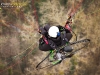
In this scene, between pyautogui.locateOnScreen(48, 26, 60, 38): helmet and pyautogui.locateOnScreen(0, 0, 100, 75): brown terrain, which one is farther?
pyautogui.locateOnScreen(0, 0, 100, 75): brown terrain

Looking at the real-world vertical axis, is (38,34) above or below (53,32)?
below

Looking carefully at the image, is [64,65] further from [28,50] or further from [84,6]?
[84,6]

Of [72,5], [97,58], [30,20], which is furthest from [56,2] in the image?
[97,58]

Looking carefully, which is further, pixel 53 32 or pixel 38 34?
pixel 38 34

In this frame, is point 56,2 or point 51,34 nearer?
point 51,34

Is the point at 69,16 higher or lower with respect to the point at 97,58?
higher

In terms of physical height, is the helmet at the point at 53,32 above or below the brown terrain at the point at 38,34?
above

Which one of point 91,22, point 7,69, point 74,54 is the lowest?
point 7,69

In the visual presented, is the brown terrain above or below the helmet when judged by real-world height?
below

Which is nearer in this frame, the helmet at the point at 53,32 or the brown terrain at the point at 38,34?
the helmet at the point at 53,32

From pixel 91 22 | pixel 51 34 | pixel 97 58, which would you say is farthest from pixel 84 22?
pixel 51 34
